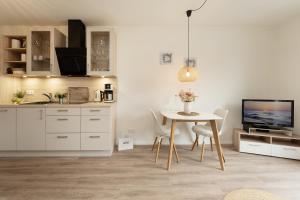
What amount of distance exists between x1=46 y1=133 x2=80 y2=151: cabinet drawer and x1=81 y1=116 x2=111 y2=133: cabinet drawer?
18 centimetres

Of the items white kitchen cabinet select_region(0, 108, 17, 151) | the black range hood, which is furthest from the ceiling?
white kitchen cabinet select_region(0, 108, 17, 151)

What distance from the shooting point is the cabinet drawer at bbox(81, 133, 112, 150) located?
2.76 m

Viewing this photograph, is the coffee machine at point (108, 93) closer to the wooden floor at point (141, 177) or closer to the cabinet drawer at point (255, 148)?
the wooden floor at point (141, 177)

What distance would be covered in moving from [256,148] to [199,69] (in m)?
1.74

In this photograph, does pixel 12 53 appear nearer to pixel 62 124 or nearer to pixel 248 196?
pixel 62 124

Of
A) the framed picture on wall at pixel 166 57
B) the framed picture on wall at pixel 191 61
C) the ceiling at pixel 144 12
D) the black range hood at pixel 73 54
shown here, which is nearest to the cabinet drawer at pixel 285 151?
the framed picture on wall at pixel 191 61

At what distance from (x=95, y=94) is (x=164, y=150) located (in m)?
1.72

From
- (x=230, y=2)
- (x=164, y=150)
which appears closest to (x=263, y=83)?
(x=230, y=2)

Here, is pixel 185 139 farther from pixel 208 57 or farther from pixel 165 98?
pixel 208 57

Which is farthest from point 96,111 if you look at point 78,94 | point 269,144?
point 269,144

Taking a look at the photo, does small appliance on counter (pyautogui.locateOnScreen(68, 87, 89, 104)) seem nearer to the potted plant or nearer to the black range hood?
the potted plant

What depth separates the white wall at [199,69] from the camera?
335 centimetres

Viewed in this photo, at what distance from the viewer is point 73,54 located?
2.97 m

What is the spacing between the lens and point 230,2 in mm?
2430
